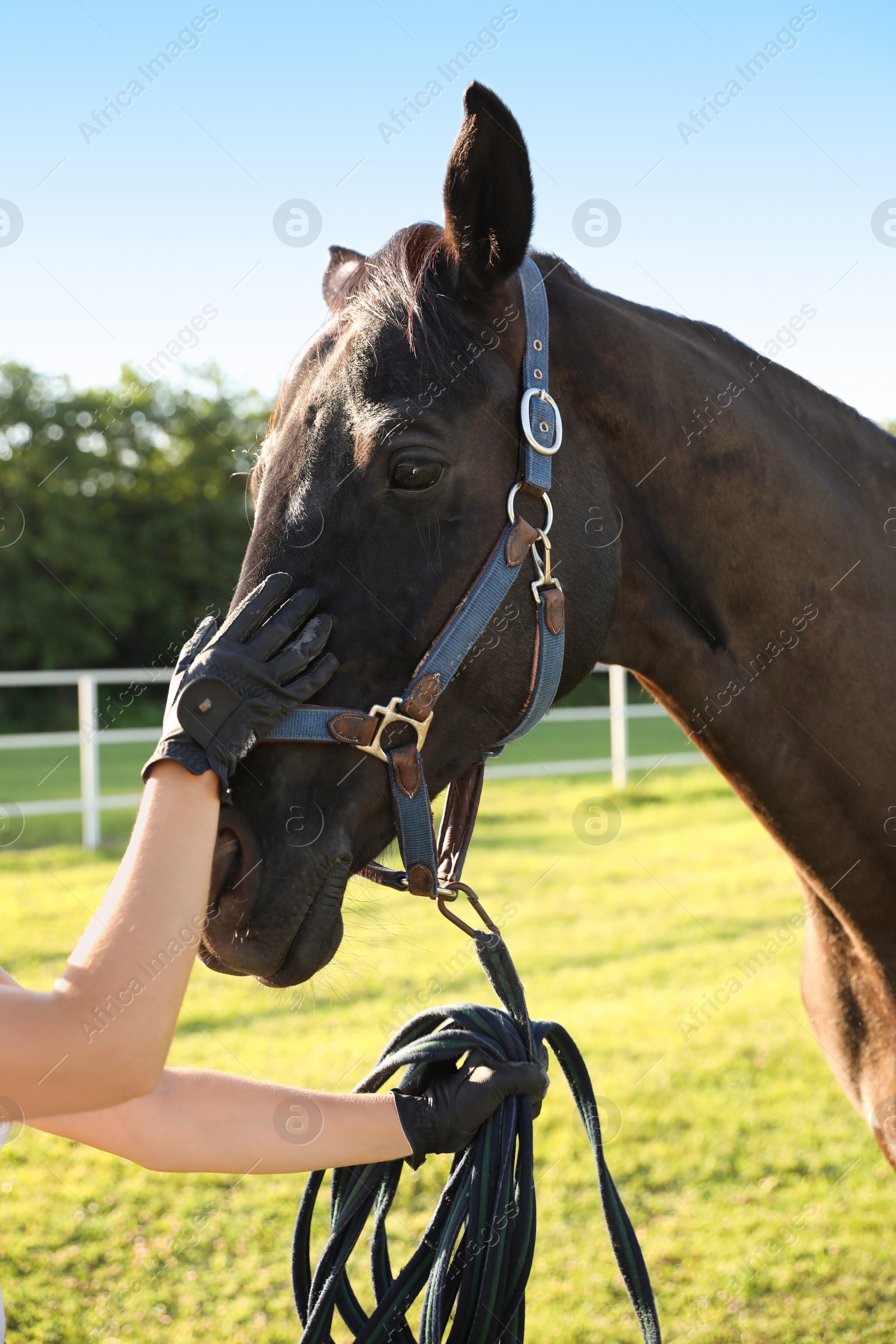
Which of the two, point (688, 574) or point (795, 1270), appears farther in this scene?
point (795, 1270)

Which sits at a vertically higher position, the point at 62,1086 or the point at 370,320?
the point at 370,320

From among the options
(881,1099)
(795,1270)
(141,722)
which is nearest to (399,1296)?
(881,1099)

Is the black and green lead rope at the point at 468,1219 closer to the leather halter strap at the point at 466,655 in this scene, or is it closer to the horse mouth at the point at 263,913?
the leather halter strap at the point at 466,655

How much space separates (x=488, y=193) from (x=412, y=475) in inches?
19.3

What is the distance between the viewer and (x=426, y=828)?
1528 millimetres

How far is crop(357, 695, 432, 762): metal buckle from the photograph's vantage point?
1.47 m

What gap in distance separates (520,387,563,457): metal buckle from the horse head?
22 millimetres

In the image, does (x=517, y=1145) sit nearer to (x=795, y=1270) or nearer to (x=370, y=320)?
(x=370, y=320)

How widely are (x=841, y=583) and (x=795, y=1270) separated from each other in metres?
2.50

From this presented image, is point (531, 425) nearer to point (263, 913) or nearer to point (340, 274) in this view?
point (340, 274)

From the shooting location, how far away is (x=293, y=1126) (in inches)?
64.6

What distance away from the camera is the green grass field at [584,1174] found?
Result: 2.95 metres

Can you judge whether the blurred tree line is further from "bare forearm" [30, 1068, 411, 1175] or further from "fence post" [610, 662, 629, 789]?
"bare forearm" [30, 1068, 411, 1175]

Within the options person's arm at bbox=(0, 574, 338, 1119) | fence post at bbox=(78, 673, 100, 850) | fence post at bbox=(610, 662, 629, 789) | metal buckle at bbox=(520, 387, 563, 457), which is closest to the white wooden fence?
fence post at bbox=(78, 673, 100, 850)
